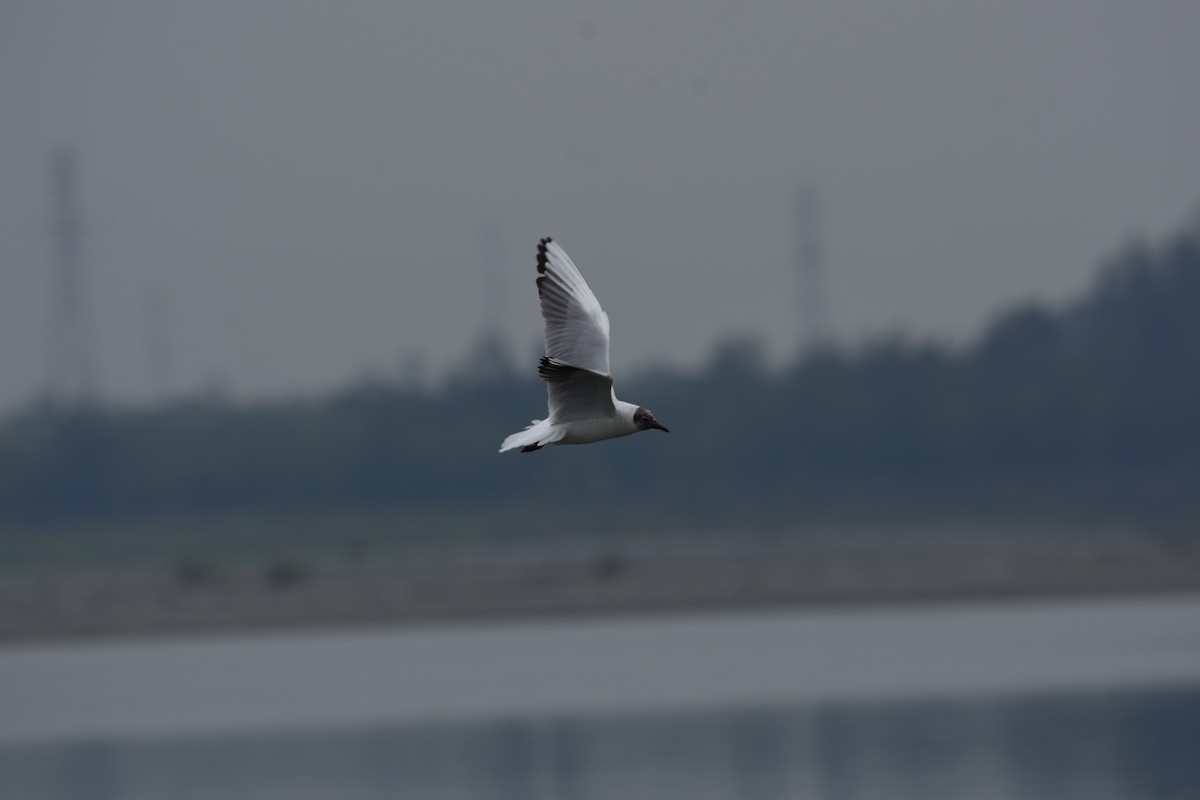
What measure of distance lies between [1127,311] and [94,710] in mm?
64269

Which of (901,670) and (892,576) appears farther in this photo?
(892,576)

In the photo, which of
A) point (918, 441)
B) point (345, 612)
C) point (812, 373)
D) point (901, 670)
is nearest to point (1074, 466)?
point (918, 441)

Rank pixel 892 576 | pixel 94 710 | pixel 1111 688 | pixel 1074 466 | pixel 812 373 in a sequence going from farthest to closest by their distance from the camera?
pixel 812 373 < pixel 1074 466 < pixel 892 576 < pixel 94 710 < pixel 1111 688

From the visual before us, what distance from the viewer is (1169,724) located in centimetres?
3994

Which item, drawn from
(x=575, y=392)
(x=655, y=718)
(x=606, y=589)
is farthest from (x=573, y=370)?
(x=606, y=589)

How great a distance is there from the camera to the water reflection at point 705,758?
37.1 metres

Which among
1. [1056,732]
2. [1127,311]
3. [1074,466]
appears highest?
[1127,311]

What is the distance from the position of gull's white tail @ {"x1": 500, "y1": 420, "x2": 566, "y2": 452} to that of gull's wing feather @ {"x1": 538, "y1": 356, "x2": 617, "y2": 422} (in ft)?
0.40

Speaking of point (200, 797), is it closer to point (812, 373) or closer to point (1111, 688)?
point (1111, 688)

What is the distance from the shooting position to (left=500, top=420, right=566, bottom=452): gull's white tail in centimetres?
1656

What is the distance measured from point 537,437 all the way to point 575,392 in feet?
1.79

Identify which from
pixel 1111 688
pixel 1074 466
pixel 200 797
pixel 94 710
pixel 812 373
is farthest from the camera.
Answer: pixel 812 373

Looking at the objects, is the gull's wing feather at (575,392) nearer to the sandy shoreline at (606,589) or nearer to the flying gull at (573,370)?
the flying gull at (573,370)

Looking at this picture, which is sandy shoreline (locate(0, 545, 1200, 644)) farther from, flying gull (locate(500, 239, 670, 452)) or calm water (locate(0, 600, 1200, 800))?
flying gull (locate(500, 239, 670, 452))
